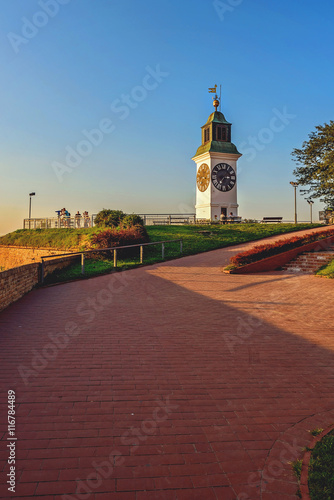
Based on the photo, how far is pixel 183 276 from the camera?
1430 centimetres

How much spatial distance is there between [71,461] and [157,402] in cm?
137

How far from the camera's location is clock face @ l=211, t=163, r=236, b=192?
1639 inches

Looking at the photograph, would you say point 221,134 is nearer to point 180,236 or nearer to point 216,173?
point 216,173

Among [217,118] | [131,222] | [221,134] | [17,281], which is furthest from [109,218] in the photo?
[217,118]

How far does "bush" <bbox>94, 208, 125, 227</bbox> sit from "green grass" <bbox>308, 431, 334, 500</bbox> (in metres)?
21.8

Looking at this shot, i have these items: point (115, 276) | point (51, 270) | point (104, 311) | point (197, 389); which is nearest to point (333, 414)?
point (197, 389)

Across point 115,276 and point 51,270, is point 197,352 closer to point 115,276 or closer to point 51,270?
point 115,276

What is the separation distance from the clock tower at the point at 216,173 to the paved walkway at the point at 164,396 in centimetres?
3255

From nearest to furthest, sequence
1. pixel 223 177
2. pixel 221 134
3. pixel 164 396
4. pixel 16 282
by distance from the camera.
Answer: pixel 164 396 < pixel 16 282 < pixel 223 177 < pixel 221 134

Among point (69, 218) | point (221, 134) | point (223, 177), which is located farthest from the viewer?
point (221, 134)

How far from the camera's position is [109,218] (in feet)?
83.8

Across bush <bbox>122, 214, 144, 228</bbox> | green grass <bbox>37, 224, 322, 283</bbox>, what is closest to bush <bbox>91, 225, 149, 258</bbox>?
green grass <bbox>37, 224, 322, 283</bbox>

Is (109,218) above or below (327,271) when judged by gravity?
above

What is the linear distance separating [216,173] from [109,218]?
20449mm
